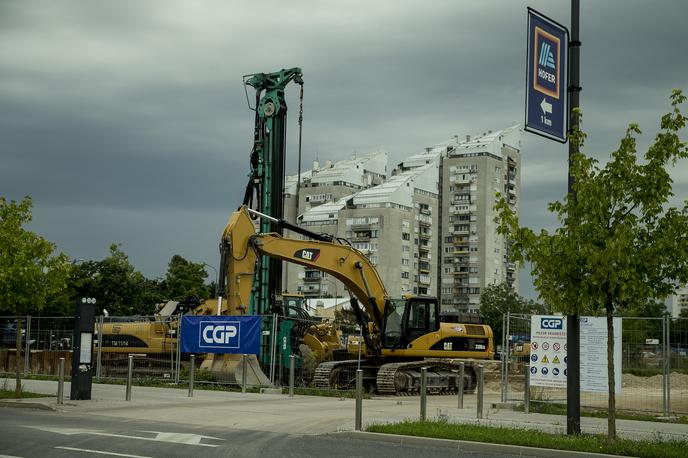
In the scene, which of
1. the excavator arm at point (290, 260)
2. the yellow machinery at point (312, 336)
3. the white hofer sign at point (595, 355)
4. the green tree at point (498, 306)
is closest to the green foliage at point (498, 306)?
the green tree at point (498, 306)

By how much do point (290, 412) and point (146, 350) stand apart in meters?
14.9

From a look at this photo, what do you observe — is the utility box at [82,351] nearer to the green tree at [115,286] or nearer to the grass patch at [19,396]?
the grass patch at [19,396]

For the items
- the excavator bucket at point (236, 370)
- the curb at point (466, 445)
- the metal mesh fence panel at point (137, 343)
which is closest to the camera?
the curb at point (466, 445)

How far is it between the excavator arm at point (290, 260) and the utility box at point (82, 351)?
661 cm

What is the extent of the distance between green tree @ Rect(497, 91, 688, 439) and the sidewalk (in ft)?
9.54

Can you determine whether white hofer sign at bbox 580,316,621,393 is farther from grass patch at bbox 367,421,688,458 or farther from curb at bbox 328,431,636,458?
curb at bbox 328,431,636,458

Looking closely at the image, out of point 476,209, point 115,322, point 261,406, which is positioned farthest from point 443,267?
point 261,406

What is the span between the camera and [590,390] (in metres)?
19.2

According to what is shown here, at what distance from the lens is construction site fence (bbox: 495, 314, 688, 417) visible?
19953 mm

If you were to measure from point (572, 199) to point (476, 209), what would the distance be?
122 m

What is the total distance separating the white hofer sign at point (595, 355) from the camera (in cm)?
1927

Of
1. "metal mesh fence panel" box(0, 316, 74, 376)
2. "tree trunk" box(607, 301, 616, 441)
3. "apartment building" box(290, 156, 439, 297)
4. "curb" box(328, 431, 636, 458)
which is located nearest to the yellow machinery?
"metal mesh fence panel" box(0, 316, 74, 376)

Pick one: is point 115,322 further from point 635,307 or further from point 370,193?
point 370,193

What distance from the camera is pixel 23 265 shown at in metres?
21.8
